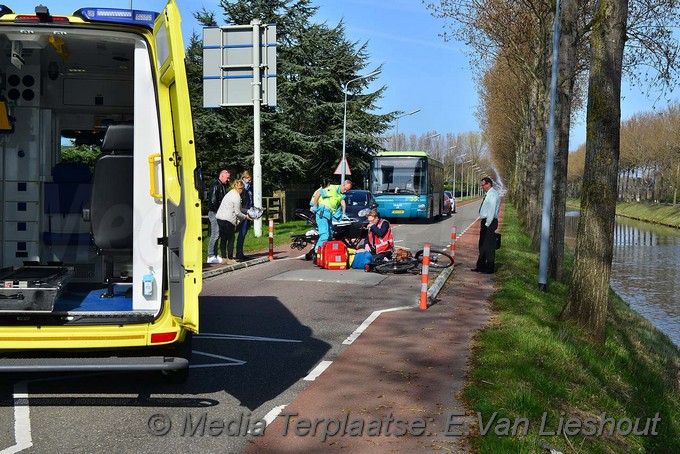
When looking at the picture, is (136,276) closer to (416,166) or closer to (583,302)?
(583,302)

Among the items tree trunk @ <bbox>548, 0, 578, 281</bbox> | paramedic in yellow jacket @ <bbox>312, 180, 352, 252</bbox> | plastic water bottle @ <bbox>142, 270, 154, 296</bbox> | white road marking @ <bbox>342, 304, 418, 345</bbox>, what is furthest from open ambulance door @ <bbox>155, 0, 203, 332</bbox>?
paramedic in yellow jacket @ <bbox>312, 180, 352, 252</bbox>

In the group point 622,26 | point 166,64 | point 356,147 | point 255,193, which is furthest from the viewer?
point 356,147

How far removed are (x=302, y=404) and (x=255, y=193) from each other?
53.7 feet

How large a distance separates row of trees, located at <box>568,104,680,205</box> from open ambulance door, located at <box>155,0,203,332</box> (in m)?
59.1

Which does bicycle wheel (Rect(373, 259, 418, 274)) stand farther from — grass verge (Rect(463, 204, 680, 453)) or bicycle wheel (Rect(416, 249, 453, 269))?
grass verge (Rect(463, 204, 680, 453))

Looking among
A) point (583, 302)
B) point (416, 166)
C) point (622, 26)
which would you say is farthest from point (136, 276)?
point (416, 166)

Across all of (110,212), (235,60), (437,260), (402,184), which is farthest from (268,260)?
(402,184)

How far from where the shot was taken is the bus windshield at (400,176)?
3419 cm

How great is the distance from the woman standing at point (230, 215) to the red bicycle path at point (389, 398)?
20.4 feet

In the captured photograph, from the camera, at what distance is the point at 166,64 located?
5512 mm

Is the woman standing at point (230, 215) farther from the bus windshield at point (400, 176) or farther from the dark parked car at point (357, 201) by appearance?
the bus windshield at point (400, 176)

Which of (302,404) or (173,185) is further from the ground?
(173,185)

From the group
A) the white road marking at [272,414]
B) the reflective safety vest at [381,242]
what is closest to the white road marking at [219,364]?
the white road marking at [272,414]

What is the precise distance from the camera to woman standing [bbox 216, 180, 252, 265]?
15312 mm
